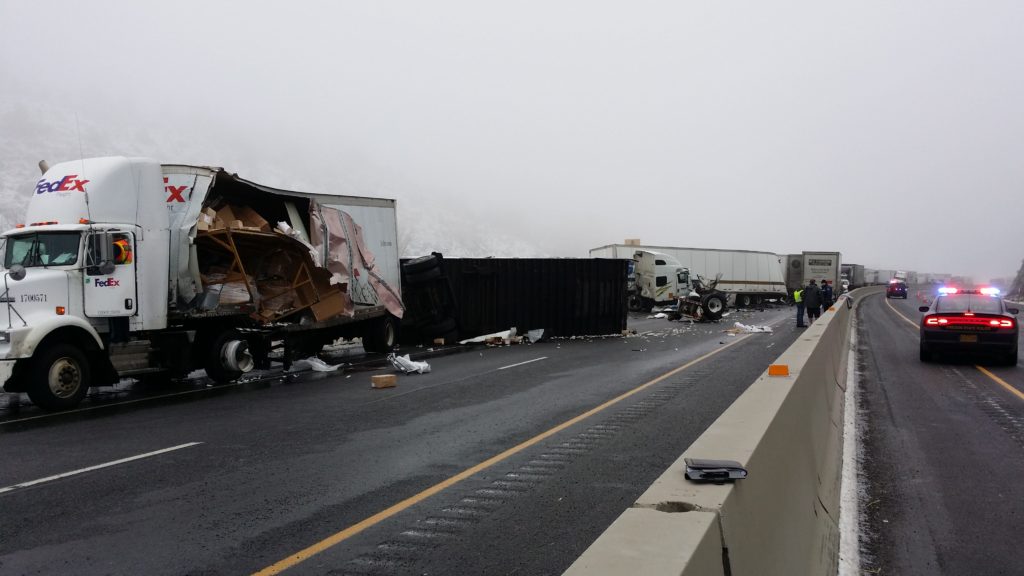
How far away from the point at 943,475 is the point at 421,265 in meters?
16.2

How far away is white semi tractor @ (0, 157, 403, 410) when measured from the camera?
36.0 feet

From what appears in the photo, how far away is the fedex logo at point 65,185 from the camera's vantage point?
12180 millimetres

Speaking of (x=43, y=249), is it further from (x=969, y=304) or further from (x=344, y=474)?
(x=969, y=304)

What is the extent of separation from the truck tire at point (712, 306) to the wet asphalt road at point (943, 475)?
64.0 feet

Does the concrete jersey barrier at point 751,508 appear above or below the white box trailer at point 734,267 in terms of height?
below

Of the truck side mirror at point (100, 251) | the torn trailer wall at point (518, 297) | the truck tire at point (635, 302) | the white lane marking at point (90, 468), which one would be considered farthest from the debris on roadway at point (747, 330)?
the white lane marking at point (90, 468)

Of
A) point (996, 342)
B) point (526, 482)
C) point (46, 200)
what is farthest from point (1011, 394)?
point (46, 200)

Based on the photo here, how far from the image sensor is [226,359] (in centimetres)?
1369

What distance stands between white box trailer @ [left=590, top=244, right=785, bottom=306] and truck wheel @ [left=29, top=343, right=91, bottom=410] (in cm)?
3399

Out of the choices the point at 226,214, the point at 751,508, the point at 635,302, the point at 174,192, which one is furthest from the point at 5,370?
the point at 635,302

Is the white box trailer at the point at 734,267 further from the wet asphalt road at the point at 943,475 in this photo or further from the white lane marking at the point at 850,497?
the white lane marking at the point at 850,497

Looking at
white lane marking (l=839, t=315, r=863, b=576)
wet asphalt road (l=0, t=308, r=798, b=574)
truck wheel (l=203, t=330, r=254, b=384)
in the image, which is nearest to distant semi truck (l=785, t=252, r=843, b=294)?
wet asphalt road (l=0, t=308, r=798, b=574)

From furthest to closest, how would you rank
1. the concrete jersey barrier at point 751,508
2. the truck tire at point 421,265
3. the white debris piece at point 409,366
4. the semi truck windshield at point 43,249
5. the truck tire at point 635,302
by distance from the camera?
the truck tire at point 635,302, the truck tire at point 421,265, the white debris piece at point 409,366, the semi truck windshield at point 43,249, the concrete jersey barrier at point 751,508

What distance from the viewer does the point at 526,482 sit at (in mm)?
→ 6605
